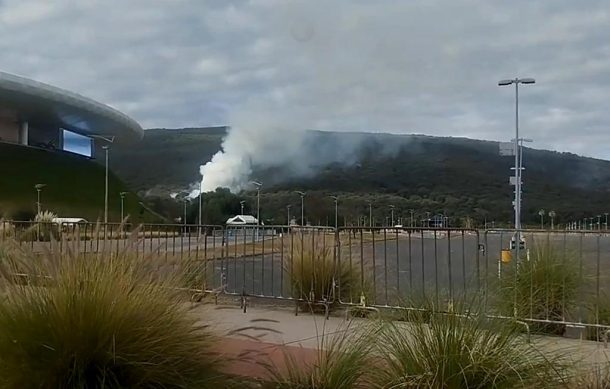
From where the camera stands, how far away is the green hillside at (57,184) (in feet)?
317

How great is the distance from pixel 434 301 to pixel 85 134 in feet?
402

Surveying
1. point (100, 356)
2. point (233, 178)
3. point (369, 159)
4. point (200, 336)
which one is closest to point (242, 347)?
point (200, 336)

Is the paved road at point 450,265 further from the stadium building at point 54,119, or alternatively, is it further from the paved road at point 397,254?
the stadium building at point 54,119

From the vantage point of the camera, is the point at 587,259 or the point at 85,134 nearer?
the point at 587,259

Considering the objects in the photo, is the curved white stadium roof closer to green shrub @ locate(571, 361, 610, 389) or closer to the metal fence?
the metal fence

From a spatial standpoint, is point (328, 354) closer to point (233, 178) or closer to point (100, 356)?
point (100, 356)

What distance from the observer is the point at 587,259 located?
8.95 metres

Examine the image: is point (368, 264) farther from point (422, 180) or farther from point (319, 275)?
point (422, 180)

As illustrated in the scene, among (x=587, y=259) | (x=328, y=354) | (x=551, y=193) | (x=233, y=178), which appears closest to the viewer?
(x=328, y=354)

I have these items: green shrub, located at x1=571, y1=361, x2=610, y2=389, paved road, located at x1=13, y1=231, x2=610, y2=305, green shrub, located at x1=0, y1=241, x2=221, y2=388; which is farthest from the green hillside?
green shrub, located at x1=571, y1=361, x2=610, y2=389

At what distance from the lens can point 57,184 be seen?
349 ft

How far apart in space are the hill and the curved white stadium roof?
67.8 ft

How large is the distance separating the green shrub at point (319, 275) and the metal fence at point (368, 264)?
1 cm

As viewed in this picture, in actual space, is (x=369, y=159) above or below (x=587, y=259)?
above
